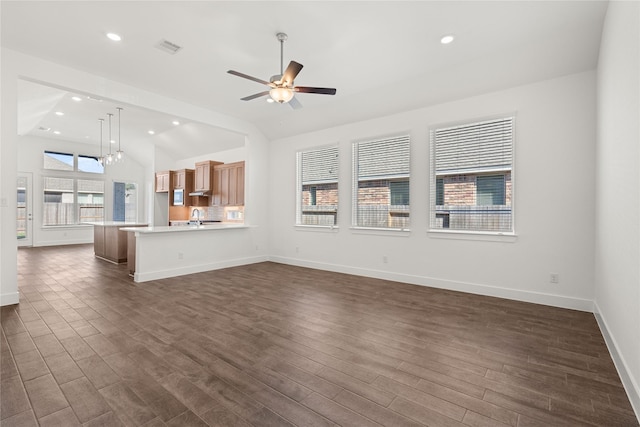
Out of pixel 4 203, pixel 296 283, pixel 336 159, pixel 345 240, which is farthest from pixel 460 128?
pixel 4 203

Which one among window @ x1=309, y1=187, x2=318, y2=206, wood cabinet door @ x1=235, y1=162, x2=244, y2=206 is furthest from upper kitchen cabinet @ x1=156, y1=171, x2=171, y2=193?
window @ x1=309, y1=187, x2=318, y2=206

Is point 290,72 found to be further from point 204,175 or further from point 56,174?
point 56,174

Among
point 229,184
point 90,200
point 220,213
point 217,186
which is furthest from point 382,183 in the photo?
point 90,200

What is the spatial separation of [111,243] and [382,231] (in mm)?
6163

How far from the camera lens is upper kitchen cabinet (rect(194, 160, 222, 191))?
8797 millimetres

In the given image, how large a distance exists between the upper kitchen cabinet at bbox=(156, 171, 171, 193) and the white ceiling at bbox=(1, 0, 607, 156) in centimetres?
556

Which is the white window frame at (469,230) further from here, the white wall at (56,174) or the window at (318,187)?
the white wall at (56,174)

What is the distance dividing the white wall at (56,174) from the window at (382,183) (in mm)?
9287

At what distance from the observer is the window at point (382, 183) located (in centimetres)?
528

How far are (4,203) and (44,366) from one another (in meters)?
2.61

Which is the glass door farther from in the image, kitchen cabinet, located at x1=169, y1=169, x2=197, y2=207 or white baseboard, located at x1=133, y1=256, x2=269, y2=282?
white baseboard, located at x1=133, y1=256, x2=269, y2=282

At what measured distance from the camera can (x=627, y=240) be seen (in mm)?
2104

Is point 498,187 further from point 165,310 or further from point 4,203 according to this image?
point 4,203

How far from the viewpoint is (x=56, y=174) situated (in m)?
9.66
